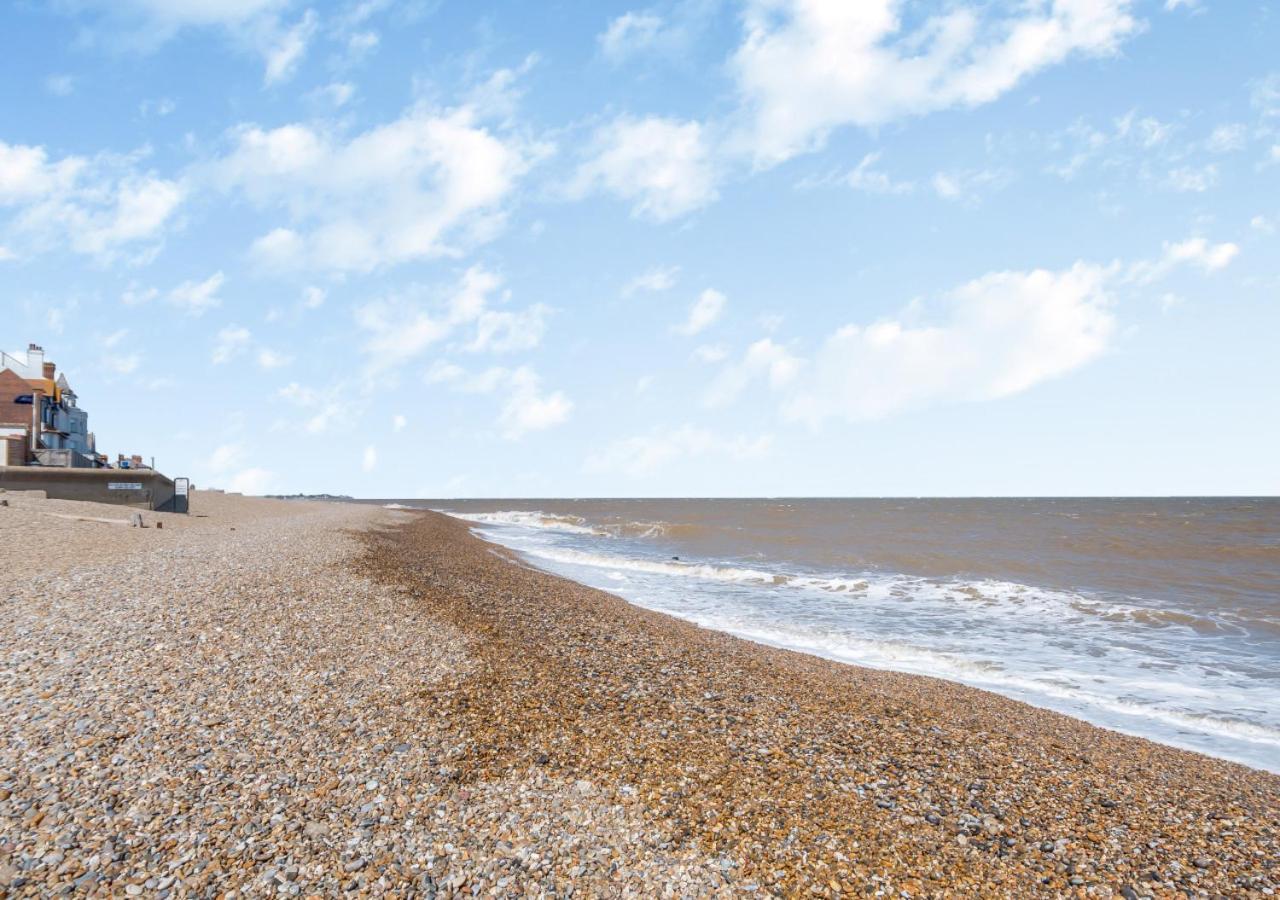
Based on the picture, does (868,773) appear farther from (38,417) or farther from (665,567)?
(38,417)

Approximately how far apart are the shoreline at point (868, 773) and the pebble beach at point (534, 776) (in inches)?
1.5

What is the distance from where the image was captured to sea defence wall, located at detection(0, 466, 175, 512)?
110 ft

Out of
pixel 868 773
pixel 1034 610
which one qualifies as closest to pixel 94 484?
pixel 868 773

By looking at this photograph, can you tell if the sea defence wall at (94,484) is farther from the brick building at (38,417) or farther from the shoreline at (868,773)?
the shoreline at (868,773)

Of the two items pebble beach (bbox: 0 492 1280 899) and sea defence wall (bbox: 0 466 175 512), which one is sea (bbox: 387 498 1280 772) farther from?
sea defence wall (bbox: 0 466 175 512)

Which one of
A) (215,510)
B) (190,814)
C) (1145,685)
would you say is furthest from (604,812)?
(215,510)

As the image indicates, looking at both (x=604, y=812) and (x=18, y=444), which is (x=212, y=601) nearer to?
(x=604, y=812)

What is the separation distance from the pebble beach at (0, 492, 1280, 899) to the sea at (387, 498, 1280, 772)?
272cm

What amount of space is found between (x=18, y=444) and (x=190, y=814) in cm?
4352

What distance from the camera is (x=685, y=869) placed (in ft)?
18.9

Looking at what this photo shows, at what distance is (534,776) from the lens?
7219 mm

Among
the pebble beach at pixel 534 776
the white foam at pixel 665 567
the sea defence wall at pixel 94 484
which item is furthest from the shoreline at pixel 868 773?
the sea defence wall at pixel 94 484

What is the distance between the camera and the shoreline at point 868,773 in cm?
618

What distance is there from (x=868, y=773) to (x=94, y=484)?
4174 centimetres
